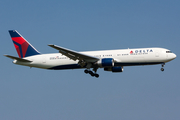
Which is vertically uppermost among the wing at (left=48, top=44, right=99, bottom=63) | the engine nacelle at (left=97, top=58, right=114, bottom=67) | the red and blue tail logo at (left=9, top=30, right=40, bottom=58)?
the red and blue tail logo at (left=9, top=30, right=40, bottom=58)

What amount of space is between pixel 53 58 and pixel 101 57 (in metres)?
8.27

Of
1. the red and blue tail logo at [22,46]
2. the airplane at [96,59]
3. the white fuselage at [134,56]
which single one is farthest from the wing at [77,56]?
the red and blue tail logo at [22,46]

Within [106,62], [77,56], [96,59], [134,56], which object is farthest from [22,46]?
[134,56]

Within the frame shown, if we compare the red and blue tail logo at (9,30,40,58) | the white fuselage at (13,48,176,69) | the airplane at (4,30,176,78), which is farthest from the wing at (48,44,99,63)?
the red and blue tail logo at (9,30,40,58)

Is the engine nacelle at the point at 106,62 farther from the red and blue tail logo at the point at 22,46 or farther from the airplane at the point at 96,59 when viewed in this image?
the red and blue tail logo at the point at 22,46

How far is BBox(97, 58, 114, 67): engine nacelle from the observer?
45819 millimetres

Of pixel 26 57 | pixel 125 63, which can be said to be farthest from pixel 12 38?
pixel 125 63

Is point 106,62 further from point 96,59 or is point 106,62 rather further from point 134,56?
point 134,56

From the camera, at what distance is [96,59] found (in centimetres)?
4656

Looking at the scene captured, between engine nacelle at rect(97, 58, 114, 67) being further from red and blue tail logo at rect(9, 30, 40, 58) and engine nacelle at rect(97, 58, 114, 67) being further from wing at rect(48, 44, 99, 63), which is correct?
red and blue tail logo at rect(9, 30, 40, 58)

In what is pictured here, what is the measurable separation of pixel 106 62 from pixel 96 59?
1685 millimetres

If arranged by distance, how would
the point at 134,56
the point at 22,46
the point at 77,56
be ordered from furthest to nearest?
the point at 22,46
the point at 134,56
the point at 77,56

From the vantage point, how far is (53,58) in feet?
165

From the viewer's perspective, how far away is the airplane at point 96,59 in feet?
151
